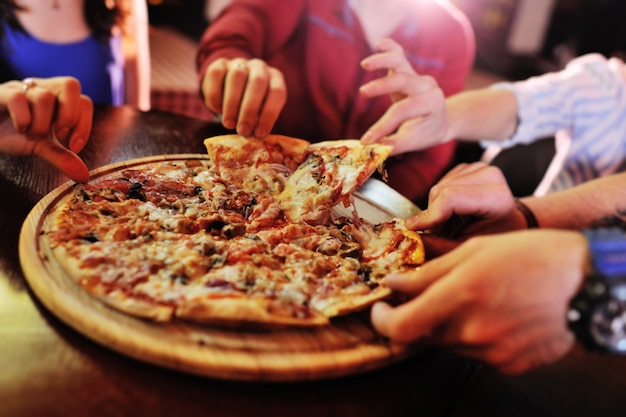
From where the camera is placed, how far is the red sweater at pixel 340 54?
3.27m

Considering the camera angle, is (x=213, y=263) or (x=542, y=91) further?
(x=542, y=91)

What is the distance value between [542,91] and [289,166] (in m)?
1.54

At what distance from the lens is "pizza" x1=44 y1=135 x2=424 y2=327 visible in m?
1.13

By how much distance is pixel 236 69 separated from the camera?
186cm

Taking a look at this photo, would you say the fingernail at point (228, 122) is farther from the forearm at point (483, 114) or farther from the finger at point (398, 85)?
the forearm at point (483, 114)

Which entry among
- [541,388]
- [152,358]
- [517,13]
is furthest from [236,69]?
[517,13]

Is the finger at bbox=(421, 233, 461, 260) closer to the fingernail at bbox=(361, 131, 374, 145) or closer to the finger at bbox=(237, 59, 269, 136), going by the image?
the fingernail at bbox=(361, 131, 374, 145)

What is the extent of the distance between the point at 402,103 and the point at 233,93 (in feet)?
2.06

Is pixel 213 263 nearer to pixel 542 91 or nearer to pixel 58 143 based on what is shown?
pixel 58 143

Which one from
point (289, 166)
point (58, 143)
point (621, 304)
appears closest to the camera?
point (621, 304)

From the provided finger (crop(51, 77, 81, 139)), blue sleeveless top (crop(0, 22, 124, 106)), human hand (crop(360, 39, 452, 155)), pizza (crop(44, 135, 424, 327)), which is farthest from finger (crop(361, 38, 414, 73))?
blue sleeveless top (crop(0, 22, 124, 106))

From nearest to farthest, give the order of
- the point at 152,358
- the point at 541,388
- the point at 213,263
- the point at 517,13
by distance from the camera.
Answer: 1. the point at 152,358
2. the point at 541,388
3. the point at 213,263
4. the point at 517,13

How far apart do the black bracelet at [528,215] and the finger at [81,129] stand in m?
1.38

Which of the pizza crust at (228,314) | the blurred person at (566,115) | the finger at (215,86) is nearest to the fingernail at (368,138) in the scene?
the finger at (215,86)
